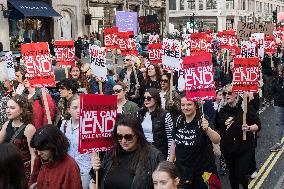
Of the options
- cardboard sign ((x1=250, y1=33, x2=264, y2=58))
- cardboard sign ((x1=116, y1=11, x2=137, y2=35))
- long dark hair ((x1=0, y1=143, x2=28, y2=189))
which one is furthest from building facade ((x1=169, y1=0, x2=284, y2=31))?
long dark hair ((x1=0, y1=143, x2=28, y2=189))

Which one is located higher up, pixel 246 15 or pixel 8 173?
pixel 246 15

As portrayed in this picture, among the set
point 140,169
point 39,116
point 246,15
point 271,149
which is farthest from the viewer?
point 246,15

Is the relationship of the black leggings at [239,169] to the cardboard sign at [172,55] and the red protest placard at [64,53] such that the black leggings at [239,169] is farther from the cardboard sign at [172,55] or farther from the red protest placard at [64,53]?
the red protest placard at [64,53]

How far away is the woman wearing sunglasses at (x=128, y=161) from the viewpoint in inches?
167

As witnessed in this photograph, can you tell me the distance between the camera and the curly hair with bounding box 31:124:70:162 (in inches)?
Result: 173

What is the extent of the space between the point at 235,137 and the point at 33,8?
A: 24.3m

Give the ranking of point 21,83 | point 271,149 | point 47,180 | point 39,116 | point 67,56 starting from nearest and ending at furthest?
point 47,180 < point 39,116 < point 21,83 < point 271,149 < point 67,56

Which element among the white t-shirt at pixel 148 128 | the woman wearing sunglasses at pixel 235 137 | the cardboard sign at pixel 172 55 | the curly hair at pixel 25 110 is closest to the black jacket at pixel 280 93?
the cardboard sign at pixel 172 55

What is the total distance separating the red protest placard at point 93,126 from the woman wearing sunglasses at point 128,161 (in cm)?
26

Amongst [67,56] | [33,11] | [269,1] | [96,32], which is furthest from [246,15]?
[67,56]

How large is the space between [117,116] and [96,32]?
33.4 meters

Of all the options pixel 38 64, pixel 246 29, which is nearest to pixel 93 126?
pixel 38 64

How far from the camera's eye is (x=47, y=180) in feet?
14.8

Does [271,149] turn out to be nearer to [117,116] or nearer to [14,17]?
[117,116]
